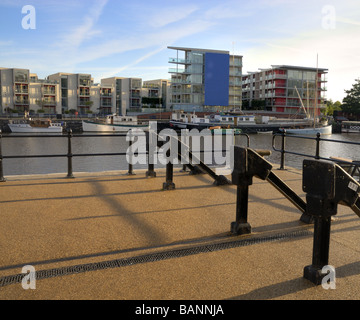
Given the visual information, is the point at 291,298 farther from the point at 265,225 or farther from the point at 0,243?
the point at 0,243

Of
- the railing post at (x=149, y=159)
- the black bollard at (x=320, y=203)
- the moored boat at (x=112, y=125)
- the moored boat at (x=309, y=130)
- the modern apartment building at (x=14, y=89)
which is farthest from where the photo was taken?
the modern apartment building at (x=14, y=89)

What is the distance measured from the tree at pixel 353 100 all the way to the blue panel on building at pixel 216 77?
33782mm

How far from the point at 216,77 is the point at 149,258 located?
245ft

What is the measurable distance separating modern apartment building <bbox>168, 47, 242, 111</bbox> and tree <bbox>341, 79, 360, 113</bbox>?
3207 cm

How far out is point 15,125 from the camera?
5588 centimetres

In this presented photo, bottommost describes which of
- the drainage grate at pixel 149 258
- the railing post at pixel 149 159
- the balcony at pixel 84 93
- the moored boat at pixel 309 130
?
the moored boat at pixel 309 130

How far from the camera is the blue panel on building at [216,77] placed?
246 ft

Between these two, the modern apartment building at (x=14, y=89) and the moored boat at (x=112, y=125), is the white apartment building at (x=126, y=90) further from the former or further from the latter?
the moored boat at (x=112, y=125)

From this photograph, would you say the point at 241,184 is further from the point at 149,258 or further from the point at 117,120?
the point at 117,120

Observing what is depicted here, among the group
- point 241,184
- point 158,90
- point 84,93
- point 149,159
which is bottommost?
point 149,159

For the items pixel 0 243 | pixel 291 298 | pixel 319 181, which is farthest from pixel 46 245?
pixel 319 181

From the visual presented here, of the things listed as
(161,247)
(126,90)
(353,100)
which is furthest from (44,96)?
(161,247)

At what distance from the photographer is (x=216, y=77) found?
7488cm

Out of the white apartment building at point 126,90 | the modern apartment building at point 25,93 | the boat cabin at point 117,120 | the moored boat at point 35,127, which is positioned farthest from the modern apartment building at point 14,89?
the boat cabin at point 117,120
